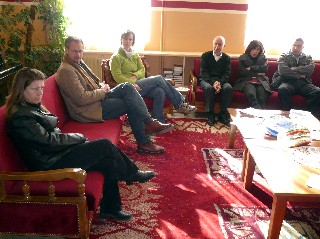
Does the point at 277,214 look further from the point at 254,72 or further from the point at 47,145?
the point at 254,72

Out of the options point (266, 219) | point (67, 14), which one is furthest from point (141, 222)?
point (67, 14)

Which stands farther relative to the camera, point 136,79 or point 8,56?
point 8,56

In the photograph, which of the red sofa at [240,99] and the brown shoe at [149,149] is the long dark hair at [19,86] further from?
the red sofa at [240,99]

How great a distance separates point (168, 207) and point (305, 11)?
178 inches

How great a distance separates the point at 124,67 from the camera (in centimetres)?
473

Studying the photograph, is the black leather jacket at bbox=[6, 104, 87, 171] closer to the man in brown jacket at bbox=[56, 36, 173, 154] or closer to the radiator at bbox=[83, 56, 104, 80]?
the man in brown jacket at bbox=[56, 36, 173, 154]

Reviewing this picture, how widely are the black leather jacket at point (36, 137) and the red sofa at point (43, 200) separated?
101 millimetres

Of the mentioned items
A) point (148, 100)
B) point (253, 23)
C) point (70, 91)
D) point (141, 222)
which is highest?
point (253, 23)

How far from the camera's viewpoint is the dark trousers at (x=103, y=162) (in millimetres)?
2455

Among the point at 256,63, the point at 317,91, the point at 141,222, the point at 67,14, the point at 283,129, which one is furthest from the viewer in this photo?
the point at 67,14

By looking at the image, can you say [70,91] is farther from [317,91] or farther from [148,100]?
[317,91]

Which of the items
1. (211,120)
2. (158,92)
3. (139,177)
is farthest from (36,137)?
(211,120)

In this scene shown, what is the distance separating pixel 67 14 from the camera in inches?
228

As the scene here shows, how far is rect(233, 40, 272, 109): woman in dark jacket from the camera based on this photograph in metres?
5.05
